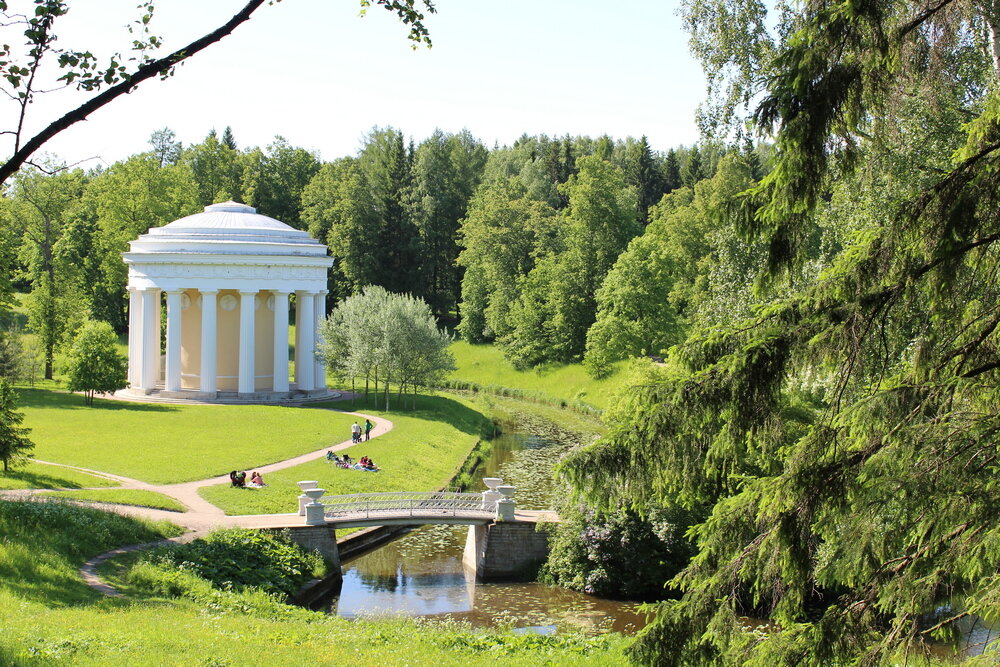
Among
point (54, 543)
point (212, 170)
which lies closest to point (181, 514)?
point (54, 543)

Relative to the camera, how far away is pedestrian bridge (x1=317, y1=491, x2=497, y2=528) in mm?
24359

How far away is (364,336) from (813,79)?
3841 centimetres

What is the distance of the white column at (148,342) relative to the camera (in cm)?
4681

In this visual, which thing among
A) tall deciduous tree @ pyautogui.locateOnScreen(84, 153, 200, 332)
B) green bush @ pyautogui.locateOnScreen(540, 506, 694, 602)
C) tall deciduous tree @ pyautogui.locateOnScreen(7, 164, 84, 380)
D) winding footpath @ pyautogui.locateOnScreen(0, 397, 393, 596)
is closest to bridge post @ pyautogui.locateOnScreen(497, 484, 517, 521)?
green bush @ pyautogui.locateOnScreen(540, 506, 694, 602)

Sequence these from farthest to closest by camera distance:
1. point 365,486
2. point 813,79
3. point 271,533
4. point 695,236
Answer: point 695,236
point 365,486
point 271,533
point 813,79

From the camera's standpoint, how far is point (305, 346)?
4856cm

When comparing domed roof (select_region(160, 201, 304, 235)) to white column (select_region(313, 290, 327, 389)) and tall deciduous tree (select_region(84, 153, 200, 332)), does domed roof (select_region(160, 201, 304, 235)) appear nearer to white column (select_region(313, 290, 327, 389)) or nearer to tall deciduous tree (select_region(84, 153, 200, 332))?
white column (select_region(313, 290, 327, 389))

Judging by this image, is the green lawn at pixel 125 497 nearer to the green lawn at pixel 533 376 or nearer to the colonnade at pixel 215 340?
the colonnade at pixel 215 340

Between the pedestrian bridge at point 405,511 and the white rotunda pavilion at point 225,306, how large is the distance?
22016 millimetres

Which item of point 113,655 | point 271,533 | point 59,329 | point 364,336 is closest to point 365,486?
point 271,533

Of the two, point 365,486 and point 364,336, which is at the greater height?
point 364,336

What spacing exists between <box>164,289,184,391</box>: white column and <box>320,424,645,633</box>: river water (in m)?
22.3

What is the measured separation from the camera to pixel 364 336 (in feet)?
147

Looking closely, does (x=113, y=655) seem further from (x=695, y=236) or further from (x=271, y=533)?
(x=695, y=236)
